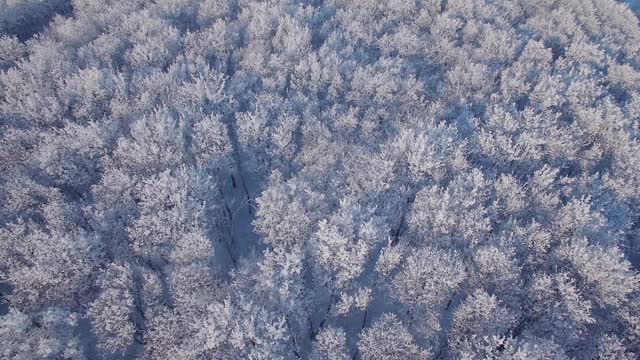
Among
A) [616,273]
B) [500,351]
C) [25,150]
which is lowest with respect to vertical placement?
[500,351]

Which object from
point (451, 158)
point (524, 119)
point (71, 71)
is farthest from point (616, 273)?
point (71, 71)

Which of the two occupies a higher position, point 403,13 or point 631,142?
point 403,13

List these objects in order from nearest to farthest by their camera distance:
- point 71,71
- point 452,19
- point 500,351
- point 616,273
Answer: point 500,351 < point 616,273 < point 71,71 < point 452,19

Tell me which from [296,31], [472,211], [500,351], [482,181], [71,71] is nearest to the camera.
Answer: [500,351]

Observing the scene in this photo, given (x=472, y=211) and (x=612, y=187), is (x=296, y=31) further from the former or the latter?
(x=612, y=187)

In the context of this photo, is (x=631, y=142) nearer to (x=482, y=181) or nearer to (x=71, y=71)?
(x=482, y=181)

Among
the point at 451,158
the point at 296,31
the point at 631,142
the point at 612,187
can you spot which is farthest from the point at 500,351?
the point at 296,31

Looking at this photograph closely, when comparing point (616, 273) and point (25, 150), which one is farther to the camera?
point (25, 150)
